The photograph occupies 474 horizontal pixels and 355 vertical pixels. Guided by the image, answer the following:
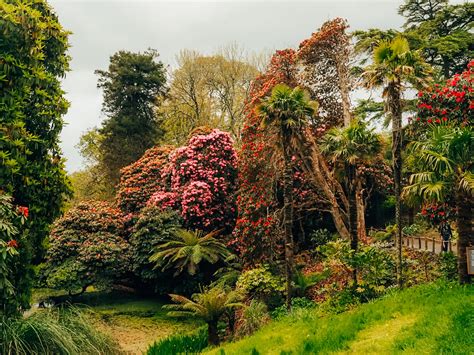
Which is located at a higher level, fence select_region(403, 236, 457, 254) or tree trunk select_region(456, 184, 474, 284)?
tree trunk select_region(456, 184, 474, 284)

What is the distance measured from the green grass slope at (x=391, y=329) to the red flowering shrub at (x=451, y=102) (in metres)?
5.59

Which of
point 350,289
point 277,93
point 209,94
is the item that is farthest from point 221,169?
point 209,94

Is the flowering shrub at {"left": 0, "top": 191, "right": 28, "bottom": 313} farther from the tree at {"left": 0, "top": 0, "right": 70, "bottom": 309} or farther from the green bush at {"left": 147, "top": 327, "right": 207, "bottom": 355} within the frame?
the green bush at {"left": 147, "top": 327, "right": 207, "bottom": 355}

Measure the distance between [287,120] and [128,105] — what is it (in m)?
21.9

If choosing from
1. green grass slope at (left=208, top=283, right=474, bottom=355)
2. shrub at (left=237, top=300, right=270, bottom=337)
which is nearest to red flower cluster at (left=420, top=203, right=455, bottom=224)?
green grass slope at (left=208, top=283, right=474, bottom=355)

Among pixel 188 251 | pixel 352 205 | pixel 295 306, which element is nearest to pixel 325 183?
pixel 352 205

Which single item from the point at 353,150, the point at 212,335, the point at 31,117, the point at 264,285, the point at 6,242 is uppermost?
the point at 31,117

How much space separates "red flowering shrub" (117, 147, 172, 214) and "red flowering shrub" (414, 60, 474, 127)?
13.8m

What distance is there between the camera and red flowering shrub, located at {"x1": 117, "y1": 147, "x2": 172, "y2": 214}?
869 inches

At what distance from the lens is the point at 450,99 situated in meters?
13.1

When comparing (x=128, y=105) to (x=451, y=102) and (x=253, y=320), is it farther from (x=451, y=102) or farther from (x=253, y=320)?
(x=451, y=102)

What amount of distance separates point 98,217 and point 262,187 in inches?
324

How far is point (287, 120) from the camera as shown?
42.8 ft

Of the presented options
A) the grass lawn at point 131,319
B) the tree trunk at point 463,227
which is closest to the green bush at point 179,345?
the grass lawn at point 131,319
